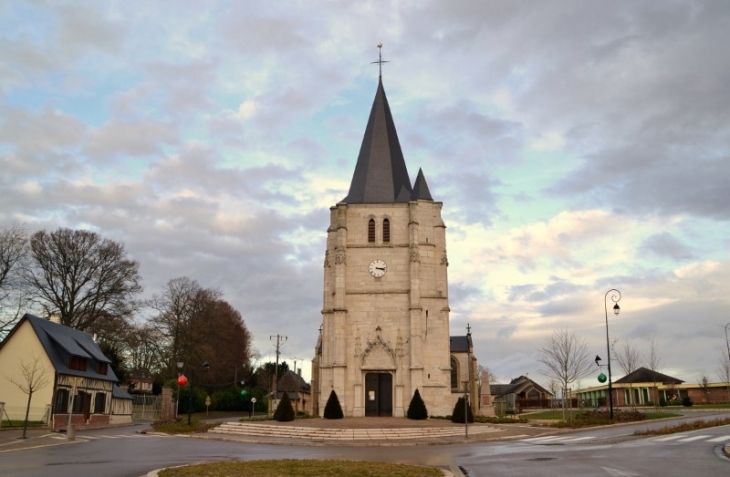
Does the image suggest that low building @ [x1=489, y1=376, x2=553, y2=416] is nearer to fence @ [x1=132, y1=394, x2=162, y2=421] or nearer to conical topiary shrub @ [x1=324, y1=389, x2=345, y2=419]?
fence @ [x1=132, y1=394, x2=162, y2=421]

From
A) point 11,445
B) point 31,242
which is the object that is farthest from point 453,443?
point 31,242

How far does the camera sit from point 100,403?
1946 inches

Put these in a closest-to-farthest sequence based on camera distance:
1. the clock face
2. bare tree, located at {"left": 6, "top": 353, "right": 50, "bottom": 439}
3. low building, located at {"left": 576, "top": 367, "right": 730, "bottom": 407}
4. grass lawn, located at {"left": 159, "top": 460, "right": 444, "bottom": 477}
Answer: grass lawn, located at {"left": 159, "top": 460, "right": 444, "bottom": 477} → bare tree, located at {"left": 6, "top": 353, "right": 50, "bottom": 439} → the clock face → low building, located at {"left": 576, "top": 367, "right": 730, "bottom": 407}

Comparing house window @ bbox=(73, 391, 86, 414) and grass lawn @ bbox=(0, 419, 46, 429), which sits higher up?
house window @ bbox=(73, 391, 86, 414)

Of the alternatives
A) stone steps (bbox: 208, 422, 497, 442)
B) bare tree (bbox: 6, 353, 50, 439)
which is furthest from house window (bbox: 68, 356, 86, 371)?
stone steps (bbox: 208, 422, 497, 442)

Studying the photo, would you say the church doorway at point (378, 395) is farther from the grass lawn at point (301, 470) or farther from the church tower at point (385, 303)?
the grass lawn at point (301, 470)

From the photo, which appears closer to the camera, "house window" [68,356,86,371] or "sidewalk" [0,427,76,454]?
"sidewalk" [0,427,76,454]

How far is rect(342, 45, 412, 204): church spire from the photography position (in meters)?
50.5

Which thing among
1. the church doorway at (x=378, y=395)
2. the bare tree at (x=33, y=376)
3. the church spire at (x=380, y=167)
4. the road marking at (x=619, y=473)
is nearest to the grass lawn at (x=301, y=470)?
the road marking at (x=619, y=473)

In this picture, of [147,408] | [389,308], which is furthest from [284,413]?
[147,408]

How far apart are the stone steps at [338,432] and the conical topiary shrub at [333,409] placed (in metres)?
7.62

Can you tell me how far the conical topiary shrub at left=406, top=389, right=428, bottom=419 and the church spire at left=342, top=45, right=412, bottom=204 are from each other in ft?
51.7

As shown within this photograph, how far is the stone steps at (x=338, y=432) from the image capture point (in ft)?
106

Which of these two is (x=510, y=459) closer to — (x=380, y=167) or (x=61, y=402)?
(x=61, y=402)
